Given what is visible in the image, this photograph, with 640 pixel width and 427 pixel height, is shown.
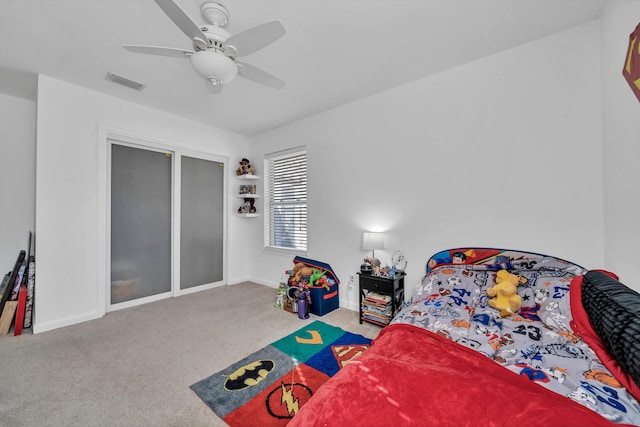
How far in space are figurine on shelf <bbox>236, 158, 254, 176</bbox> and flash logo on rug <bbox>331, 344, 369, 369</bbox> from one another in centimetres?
318

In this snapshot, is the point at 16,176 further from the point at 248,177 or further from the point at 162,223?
the point at 248,177

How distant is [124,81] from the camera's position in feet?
9.19

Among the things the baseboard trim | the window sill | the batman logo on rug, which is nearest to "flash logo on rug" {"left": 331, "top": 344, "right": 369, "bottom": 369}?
the batman logo on rug

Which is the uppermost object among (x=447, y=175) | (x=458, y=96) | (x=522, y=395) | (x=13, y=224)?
(x=458, y=96)

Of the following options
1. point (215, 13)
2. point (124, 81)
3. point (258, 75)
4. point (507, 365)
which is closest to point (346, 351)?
point (507, 365)

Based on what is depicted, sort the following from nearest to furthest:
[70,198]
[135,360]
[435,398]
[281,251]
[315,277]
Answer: [435,398], [135,360], [70,198], [315,277], [281,251]

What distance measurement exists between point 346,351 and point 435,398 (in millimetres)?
1417

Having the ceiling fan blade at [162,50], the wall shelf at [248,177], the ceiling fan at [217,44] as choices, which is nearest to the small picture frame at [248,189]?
the wall shelf at [248,177]

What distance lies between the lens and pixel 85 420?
4.97ft

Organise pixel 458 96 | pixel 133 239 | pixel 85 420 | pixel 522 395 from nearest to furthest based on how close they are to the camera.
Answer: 1. pixel 522 395
2. pixel 85 420
3. pixel 458 96
4. pixel 133 239

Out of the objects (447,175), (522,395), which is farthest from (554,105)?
(522,395)

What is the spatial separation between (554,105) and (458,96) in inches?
29.9

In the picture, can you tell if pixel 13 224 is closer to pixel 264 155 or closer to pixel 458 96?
pixel 264 155

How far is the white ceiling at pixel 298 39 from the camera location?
1.79 meters
